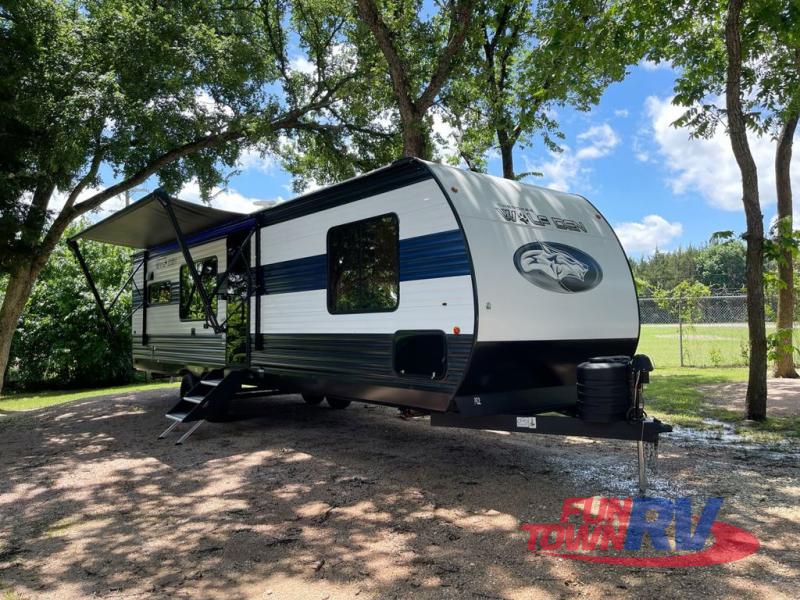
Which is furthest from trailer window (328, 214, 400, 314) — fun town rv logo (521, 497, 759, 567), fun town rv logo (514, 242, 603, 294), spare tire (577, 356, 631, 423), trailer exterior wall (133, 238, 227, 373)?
trailer exterior wall (133, 238, 227, 373)

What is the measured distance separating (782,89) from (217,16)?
10652mm

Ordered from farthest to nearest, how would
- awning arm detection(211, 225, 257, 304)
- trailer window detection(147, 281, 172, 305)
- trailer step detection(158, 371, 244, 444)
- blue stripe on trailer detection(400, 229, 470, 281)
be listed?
trailer window detection(147, 281, 172, 305)
awning arm detection(211, 225, 257, 304)
trailer step detection(158, 371, 244, 444)
blue stripe on trailer detection(400, 229, 470, 281)

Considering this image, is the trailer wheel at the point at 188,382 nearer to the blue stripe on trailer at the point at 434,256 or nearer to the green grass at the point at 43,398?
the green grass at the point at 43,398

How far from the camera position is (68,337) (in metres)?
15.8

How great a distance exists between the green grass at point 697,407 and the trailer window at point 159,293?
792 centimetres

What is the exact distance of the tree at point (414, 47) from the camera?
9234mm

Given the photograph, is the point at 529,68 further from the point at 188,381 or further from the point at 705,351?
the point at 705,351

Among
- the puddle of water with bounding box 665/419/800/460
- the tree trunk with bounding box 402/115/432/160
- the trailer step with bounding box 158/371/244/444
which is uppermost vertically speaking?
the tree trunk with bounding box 402/115/432/160

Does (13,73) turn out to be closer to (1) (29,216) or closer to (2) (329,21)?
(1) (29,216)

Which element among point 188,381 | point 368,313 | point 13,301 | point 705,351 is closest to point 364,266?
point 368,313

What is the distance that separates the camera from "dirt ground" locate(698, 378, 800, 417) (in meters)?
8.46

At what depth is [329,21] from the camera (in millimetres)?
13242

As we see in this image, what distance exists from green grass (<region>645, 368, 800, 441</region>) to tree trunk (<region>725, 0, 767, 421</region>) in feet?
1.06

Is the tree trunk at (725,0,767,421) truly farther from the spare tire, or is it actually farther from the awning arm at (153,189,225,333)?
the awning arm at (153,189,225,333)
